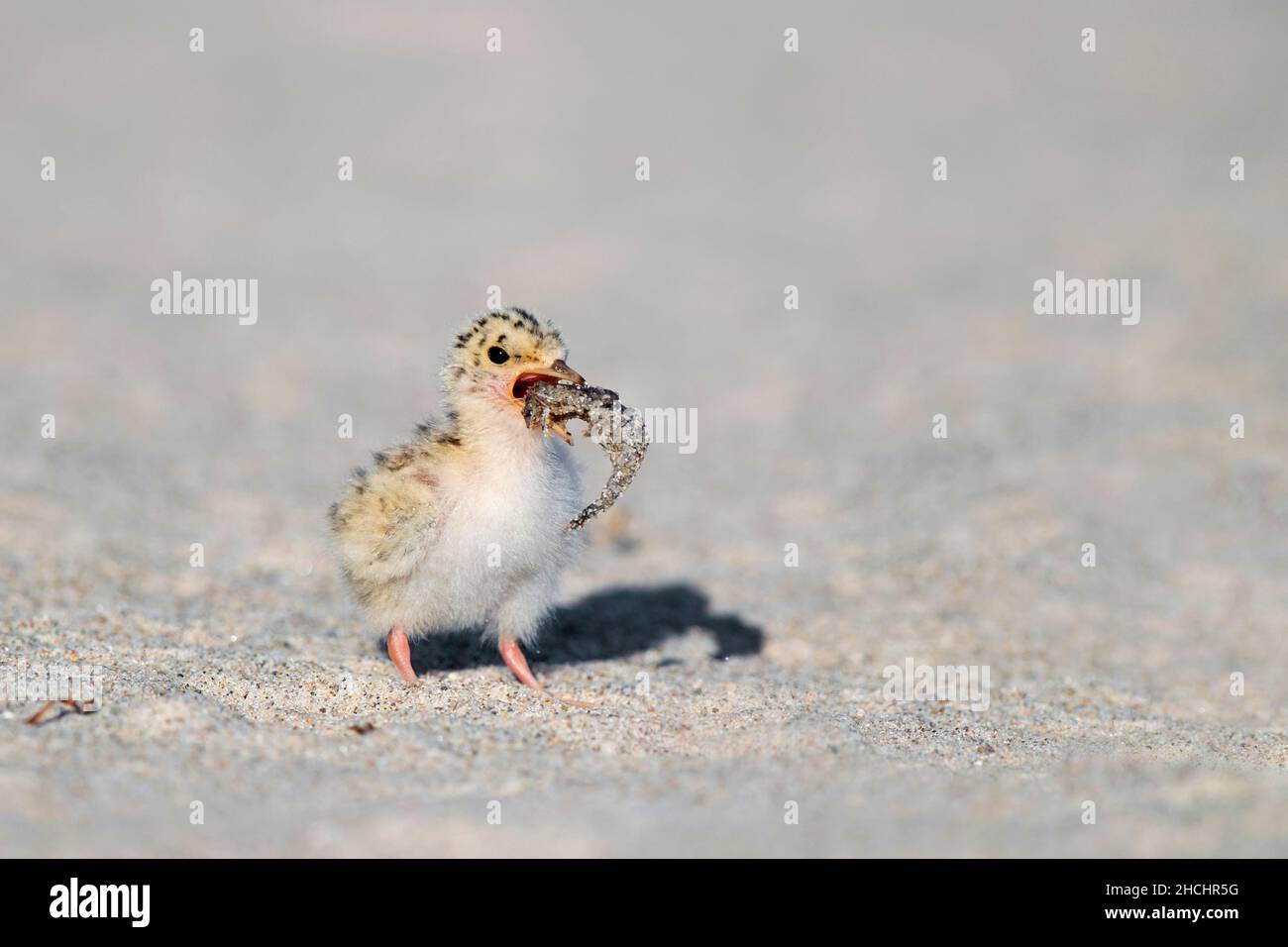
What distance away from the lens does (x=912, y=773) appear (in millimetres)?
4023

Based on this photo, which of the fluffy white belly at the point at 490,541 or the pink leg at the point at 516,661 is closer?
the fluffy white belly at the point at 490,541

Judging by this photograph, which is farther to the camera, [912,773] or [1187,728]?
[1187,728]

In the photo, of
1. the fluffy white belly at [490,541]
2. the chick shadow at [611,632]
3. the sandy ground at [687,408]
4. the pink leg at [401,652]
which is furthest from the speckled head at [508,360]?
the chick shadow at [611,632]

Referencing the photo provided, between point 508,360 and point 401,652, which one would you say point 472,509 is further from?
point 401,652

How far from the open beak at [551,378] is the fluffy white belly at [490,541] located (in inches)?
5.6

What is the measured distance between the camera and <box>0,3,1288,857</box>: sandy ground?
3.83 m

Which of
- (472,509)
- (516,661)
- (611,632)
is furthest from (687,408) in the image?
(472,509)

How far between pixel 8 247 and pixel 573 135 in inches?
268

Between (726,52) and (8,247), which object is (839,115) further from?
(8,247)

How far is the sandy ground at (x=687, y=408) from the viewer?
383 cm

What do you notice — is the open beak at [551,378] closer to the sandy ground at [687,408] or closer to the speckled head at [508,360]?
the speckled head at [508,360]

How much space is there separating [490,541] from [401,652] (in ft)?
2.08

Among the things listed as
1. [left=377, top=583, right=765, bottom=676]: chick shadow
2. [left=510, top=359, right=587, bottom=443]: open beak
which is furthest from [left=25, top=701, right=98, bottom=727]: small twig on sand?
[left=510, top=359, right=587, bottom=443]: open beak
